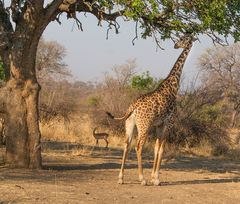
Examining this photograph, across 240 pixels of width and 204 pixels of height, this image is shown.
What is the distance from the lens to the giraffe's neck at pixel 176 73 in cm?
1116

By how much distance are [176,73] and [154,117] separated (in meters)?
1.47

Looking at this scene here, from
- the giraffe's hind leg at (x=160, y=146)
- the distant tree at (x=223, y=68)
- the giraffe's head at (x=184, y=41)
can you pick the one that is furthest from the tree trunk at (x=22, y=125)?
the distant tree at (x=223, y=68)

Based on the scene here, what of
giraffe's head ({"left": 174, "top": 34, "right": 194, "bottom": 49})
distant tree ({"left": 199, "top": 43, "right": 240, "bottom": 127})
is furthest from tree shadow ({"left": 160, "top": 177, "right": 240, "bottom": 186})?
distant tree ({"left": 199, "top": 43, "right": 240, "bottom": 127})

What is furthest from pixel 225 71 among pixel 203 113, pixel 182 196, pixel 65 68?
pixel 182 196

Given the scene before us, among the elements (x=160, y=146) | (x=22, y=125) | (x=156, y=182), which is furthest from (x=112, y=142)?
(x=156, y=182)

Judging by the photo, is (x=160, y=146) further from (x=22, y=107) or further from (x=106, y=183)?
(x=22, y=107)

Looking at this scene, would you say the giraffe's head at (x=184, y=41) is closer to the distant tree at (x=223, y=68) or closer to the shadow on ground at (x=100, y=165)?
the shadow on ground at (x=100, y=165)

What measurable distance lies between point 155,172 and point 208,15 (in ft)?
10.3

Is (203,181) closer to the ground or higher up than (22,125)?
closer to the ground

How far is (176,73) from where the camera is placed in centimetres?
1144

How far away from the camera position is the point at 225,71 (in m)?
40.7

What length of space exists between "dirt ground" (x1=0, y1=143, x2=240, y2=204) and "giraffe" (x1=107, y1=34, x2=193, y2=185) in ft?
1.66

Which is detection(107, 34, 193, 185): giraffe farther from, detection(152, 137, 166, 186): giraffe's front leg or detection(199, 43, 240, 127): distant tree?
detection(199, 43, 240, 127): distant tree

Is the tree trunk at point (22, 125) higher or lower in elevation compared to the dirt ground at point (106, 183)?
higher
